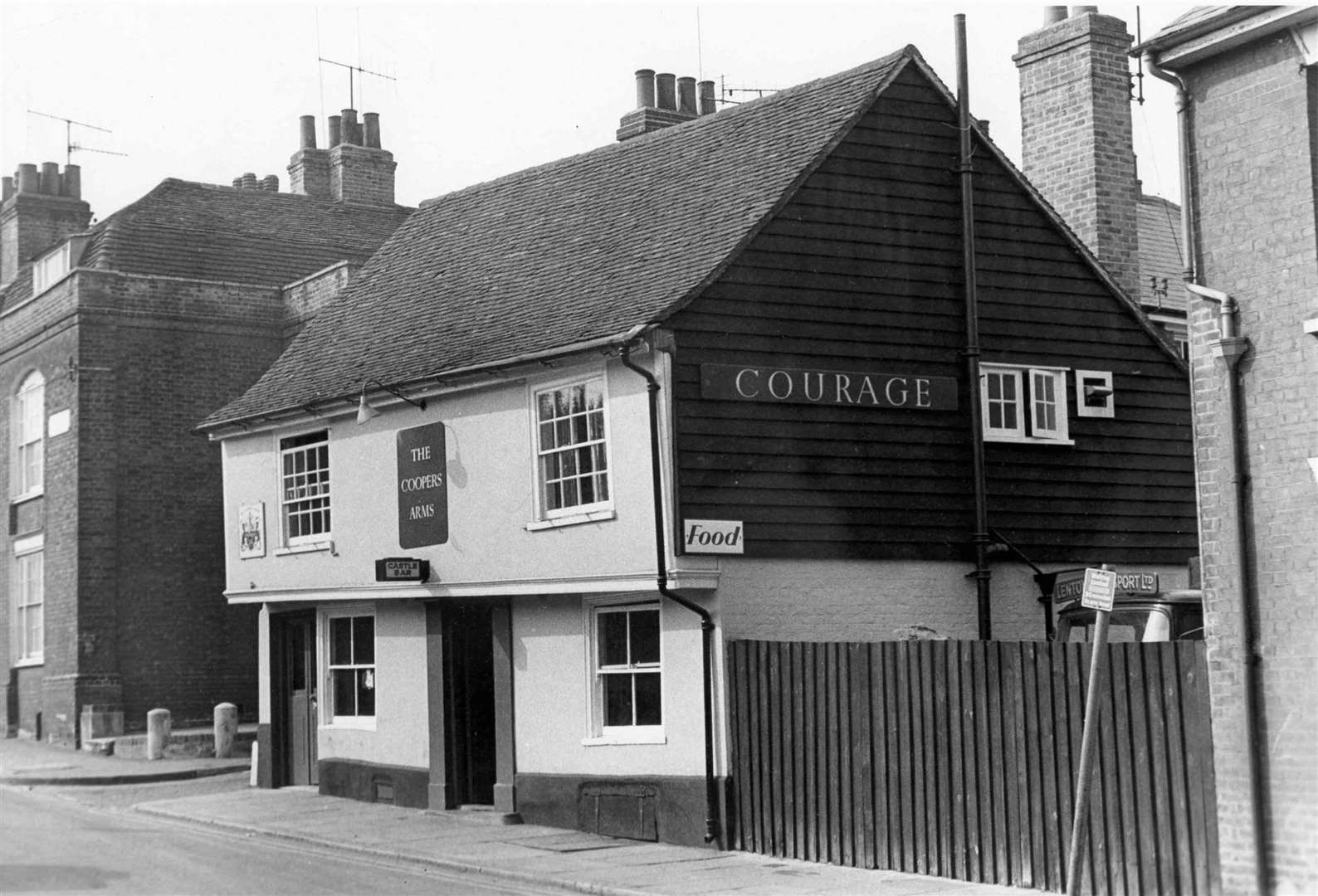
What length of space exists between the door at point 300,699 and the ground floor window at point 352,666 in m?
0.82

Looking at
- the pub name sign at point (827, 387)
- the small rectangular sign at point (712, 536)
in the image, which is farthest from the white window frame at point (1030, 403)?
the small rectangular sign at point (712, 536)

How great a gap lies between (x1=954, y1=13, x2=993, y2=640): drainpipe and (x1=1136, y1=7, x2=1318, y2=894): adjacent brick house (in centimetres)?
589

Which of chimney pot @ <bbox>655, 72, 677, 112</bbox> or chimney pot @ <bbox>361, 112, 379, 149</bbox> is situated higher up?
chimney pot @ <bbox>361, 112, 379, 149</bbox>

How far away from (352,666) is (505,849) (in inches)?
230

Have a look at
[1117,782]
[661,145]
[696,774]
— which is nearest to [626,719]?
[696,774]

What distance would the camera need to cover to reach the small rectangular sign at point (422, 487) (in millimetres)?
19688

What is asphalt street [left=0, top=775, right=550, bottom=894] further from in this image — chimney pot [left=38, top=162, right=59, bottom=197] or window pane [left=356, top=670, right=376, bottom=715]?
chimney pot [left=38, top=162, right=59, bottom=197]

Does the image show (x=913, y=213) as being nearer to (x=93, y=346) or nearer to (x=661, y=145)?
(x=661, y=145)

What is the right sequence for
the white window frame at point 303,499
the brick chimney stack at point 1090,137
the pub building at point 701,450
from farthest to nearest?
the brick chimney stack at point 1090,137
the white window frame at point 303,499
the pub building at point 701,450

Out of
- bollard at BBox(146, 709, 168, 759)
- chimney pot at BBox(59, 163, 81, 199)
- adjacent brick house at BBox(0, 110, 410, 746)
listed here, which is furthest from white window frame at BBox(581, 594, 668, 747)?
chimney pot at BBox(59, 163, 81, 199)

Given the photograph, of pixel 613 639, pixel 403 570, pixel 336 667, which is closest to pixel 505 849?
pixel 613 639

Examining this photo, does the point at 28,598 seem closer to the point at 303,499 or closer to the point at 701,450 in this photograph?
the point at 303,499

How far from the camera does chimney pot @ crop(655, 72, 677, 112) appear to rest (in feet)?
82.2

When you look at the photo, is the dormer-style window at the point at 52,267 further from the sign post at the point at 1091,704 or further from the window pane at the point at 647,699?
the sign post at the point at 1091,704
